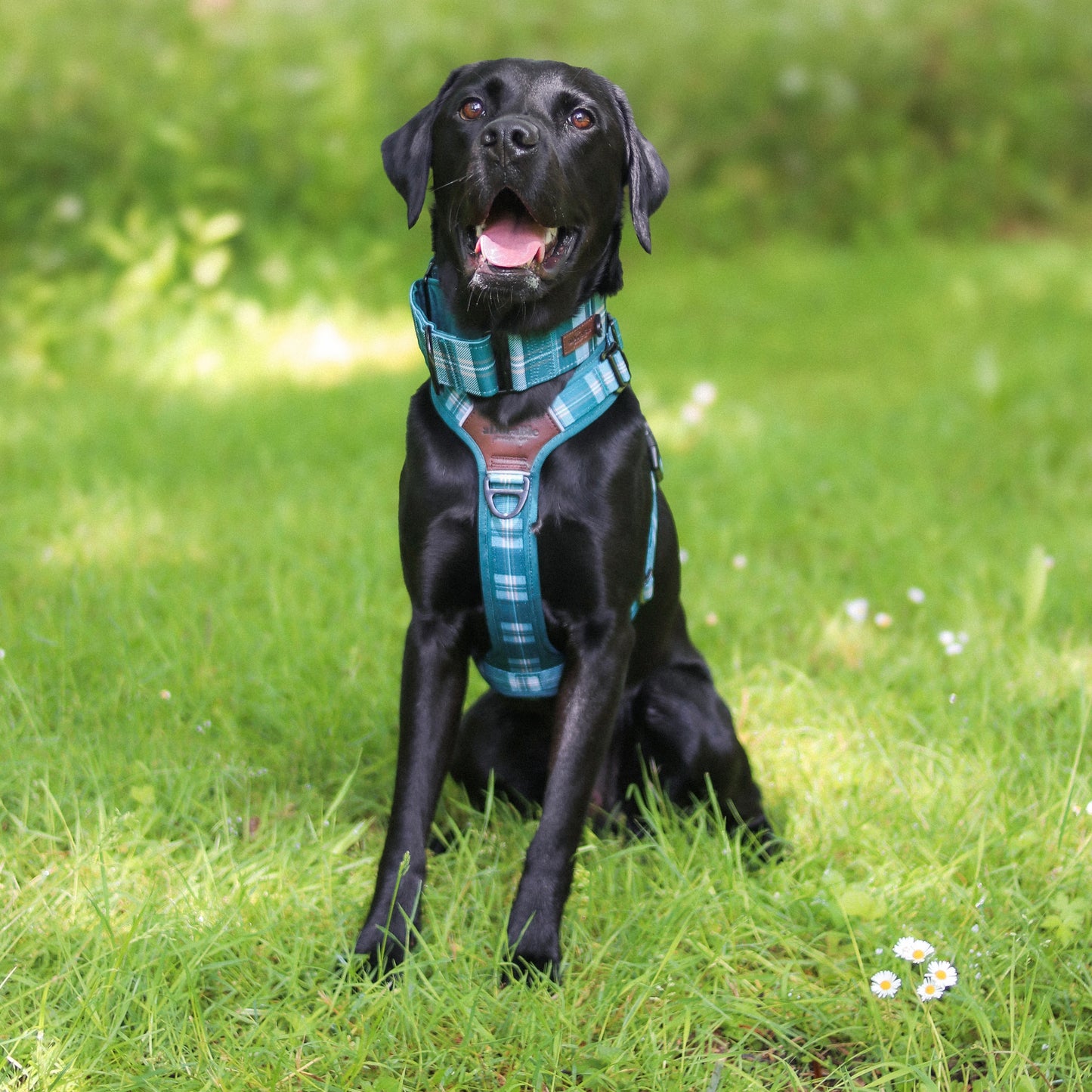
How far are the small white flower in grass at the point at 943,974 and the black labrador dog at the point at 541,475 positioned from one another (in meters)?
0.59

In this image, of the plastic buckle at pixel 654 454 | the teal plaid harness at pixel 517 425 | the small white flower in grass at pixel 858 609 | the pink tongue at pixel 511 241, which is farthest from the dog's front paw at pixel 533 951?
the small white flower in grass at pixel 858 609

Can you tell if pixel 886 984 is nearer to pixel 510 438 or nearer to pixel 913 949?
pixel 913 949

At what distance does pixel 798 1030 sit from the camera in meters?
2.00

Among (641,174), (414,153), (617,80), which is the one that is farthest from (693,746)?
(617,80)

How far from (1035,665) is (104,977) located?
2211 millimetres

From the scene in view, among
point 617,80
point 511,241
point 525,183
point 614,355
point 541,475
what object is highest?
point 525,183

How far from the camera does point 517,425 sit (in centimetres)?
221

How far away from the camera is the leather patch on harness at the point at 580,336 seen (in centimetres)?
223

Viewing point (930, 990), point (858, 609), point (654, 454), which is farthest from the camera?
point (858, 609)

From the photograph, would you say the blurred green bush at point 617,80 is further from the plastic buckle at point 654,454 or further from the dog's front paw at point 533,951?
the dog's front paw at point 533,951

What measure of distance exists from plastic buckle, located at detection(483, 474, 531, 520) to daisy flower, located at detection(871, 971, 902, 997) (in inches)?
35.5

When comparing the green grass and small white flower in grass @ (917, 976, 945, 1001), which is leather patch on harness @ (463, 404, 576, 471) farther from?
small white flower in grass @ (917, 976, 945, 1001)

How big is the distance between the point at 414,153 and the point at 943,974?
1.63 m

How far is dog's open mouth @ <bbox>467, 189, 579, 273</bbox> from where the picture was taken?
84.7 inches
